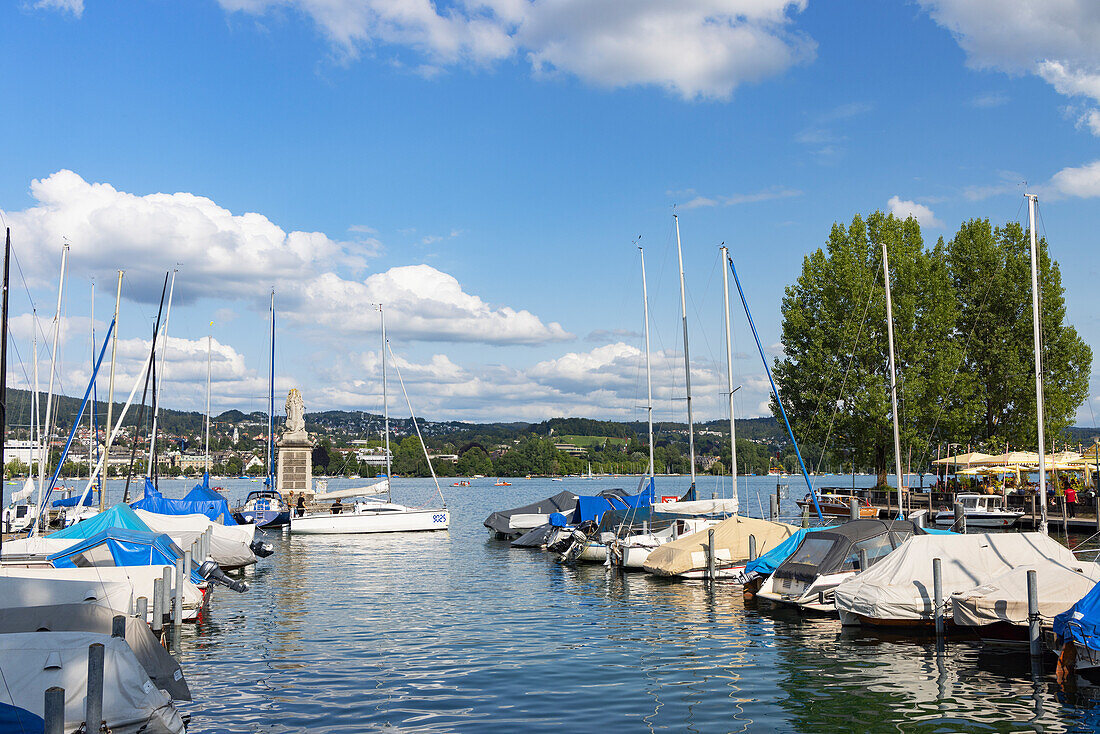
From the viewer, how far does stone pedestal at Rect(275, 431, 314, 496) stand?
67625mm

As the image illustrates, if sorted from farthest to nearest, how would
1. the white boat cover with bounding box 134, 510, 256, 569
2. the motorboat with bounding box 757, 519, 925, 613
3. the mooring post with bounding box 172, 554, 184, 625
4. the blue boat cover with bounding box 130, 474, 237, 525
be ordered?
1. the blue boat cover with bounding box 130, 474, 237, 525
2. the white boat cover with bounding box 134, 510, 256, 569
3. the motorboat with bounding box 757, 519, 925, 613
4. the mooring post with bounding box 172, 554, 184, 625

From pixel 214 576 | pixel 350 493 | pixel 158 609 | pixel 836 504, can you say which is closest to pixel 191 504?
pixel 214 576

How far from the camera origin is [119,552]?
24125 mm

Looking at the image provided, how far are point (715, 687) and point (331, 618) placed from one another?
12.5 m

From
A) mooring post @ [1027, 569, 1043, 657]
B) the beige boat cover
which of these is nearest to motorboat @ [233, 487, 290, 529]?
the beige boat cover

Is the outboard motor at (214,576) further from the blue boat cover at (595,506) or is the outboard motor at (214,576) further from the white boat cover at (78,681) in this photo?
the blue boat cover at (595,506)

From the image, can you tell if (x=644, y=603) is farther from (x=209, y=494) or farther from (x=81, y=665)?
(x=209, y=494)

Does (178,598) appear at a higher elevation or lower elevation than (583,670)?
higher

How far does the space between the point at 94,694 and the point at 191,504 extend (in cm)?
3752

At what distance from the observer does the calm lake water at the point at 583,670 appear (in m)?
14.7

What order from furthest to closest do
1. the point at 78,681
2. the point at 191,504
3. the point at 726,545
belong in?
the point at 191,504, the point at 726,545, the point at 78,681

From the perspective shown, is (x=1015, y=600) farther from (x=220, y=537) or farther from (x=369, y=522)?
(x=369, y=522)

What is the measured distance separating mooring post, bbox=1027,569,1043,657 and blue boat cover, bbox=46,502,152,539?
2403cm

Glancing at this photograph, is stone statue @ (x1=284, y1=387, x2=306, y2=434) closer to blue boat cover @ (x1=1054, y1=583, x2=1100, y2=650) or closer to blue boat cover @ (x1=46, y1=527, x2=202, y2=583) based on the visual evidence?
blue boat cover @ (x1=46, y1=527, x2=202, y2=583)
